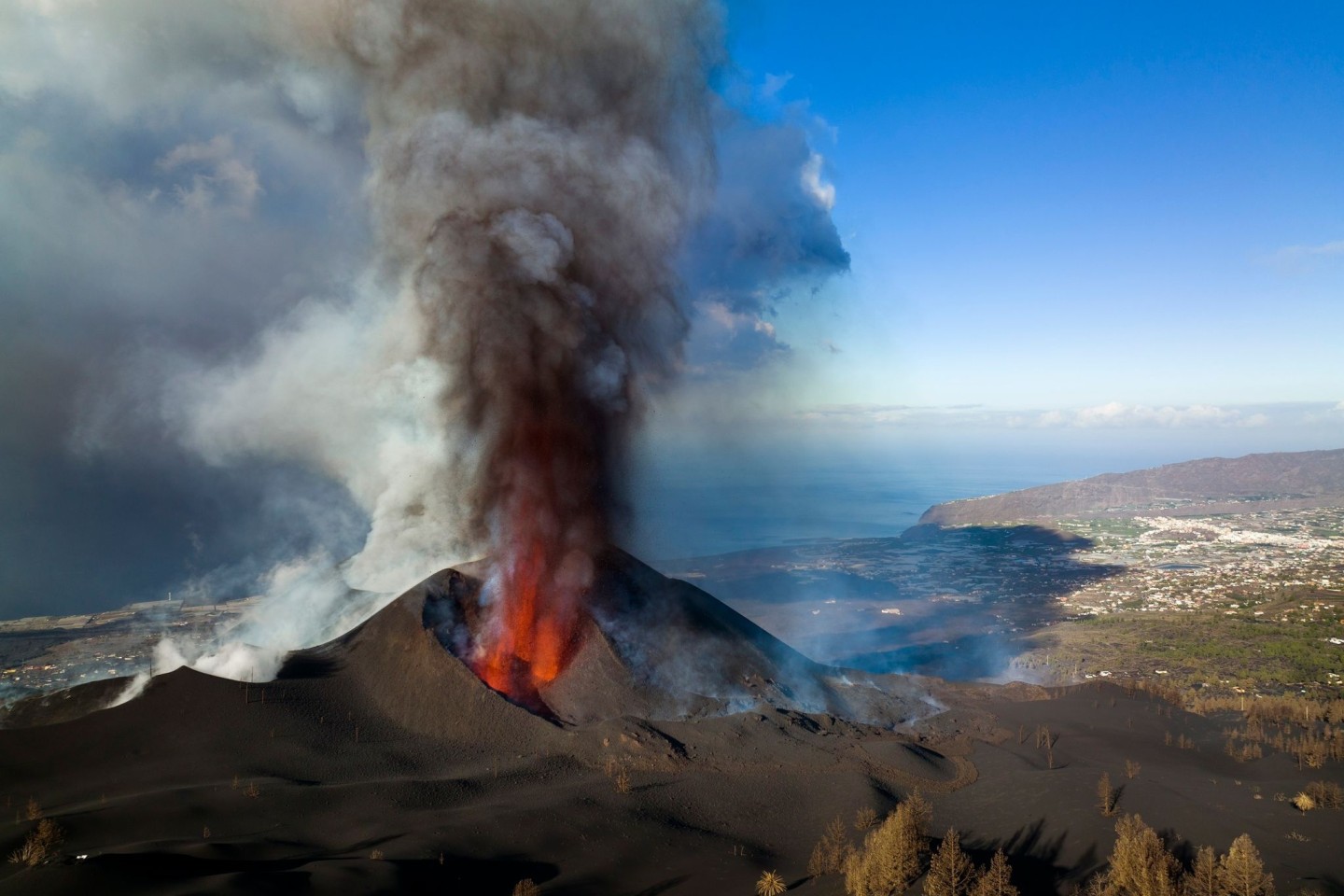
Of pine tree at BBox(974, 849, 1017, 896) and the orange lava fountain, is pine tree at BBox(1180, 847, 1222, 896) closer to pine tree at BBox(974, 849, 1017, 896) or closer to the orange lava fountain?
pine tree at BBox(974, 849, 1017, 896)

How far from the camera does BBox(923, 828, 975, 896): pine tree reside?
1494cm

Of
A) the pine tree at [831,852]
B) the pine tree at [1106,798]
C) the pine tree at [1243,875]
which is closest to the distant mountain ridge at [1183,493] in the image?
the pine tree at [1106,798]

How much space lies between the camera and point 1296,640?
51.9 m

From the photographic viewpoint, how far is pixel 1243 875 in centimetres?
1466

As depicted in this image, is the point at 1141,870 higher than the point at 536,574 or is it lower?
lower

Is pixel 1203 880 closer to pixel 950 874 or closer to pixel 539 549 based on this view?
pixel 950 874

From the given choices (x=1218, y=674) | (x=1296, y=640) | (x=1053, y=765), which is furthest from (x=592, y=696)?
(x=1296, y=640)

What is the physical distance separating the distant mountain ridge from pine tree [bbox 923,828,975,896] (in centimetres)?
12460

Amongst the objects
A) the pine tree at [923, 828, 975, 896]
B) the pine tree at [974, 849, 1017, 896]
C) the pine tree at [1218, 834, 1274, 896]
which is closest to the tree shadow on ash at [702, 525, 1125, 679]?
the pine tree at [1218, 834, 1274, 896]

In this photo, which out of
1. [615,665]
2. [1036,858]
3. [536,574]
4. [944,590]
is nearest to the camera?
[1036,858]

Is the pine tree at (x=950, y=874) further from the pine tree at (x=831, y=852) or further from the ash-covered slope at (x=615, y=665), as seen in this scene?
the ash-covered slope at (x=615, y=665)

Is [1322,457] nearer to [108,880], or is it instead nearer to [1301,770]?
[1301,770]

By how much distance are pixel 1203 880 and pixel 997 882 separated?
4518mm

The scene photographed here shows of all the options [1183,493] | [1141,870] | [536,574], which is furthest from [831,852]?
[1183,493]
